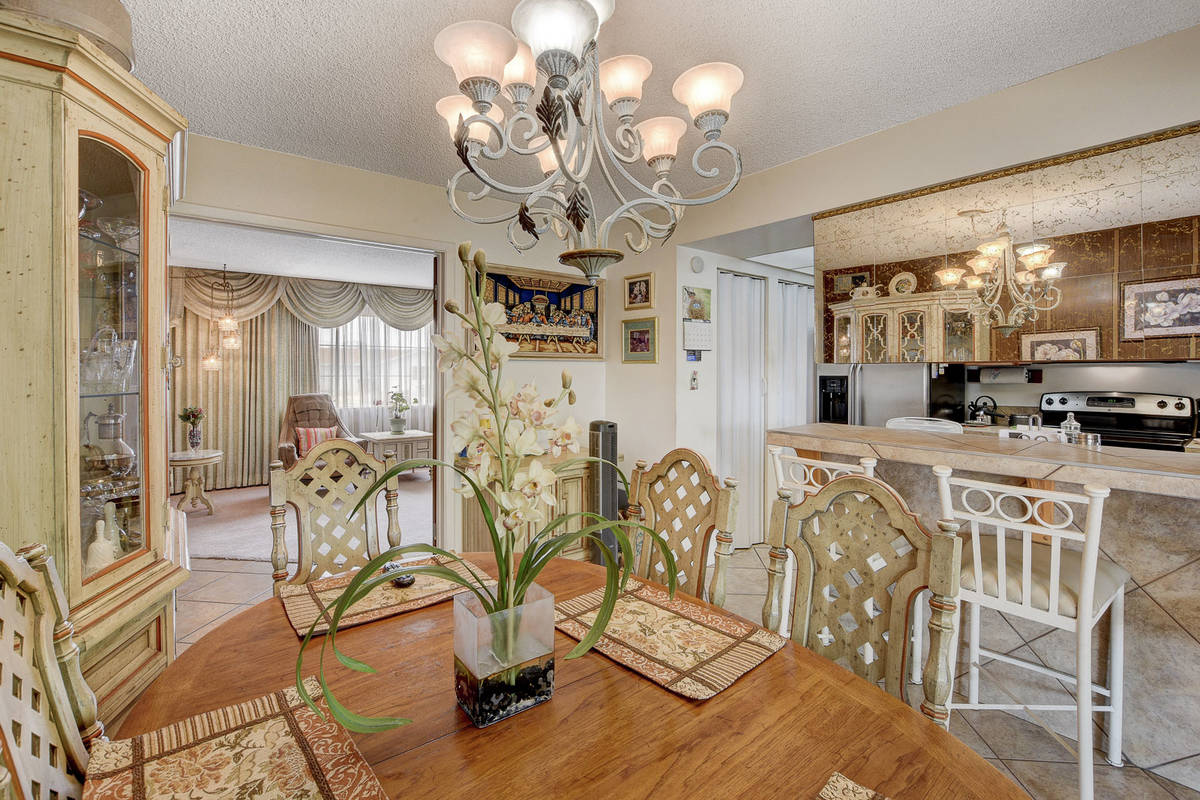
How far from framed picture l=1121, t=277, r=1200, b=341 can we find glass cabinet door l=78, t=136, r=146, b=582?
3308mm

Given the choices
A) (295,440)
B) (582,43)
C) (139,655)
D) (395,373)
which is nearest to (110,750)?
(139,655)

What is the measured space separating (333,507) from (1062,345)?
289cm

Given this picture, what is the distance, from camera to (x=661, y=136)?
1.67m

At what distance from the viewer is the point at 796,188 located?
2.89 m

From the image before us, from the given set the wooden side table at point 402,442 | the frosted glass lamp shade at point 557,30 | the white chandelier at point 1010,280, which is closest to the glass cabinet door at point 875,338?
the white chandelier at point 1010,280

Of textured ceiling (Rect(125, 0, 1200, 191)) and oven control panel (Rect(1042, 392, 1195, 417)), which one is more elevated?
textured ceiling (Rect(125, 0, 1200, 191))

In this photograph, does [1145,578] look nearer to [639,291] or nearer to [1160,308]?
[1160,308]

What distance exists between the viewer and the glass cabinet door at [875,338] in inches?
106

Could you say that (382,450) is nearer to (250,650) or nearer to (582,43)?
(250,650)

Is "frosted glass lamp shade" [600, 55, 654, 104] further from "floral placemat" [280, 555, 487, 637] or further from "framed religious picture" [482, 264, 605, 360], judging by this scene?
"framed religious picture" [482, 264, 605, 360]

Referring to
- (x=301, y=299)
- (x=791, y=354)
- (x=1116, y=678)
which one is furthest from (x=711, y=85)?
(x=301, y=299)

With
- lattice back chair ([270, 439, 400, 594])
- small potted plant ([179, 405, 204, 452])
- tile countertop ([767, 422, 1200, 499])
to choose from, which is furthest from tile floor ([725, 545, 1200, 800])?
small potted plant ([179, 405, 204, 452])

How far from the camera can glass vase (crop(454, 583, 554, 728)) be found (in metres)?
0.87

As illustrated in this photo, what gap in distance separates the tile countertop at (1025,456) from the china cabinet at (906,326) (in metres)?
0.41
